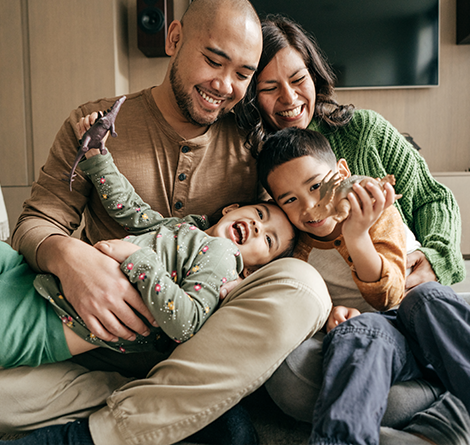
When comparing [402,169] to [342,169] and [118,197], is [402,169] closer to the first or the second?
[342,169]

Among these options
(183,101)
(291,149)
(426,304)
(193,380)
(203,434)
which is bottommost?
(203,434)

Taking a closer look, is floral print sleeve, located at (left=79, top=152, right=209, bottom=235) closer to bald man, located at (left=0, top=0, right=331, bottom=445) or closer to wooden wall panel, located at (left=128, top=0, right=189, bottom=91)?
bald man, located at (left=0, top=0, right=331, bottom=445)

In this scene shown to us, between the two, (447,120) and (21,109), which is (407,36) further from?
(21,109)

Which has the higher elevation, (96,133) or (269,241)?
(96,133)

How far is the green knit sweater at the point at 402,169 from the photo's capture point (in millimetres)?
1288

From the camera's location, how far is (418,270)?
1133mm

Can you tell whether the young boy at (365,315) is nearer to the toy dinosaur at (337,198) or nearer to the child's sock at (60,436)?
the toy dinosaur at (337,198)

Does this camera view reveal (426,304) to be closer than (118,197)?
Yes

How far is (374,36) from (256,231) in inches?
112

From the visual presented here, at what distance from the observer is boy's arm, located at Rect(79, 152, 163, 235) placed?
41.6 inches

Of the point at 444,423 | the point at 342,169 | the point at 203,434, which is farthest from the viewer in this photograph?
the point at 342,169

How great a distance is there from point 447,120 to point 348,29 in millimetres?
1109

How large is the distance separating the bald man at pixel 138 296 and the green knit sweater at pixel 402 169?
1.26ft

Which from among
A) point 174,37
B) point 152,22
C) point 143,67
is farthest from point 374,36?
point 174,37
